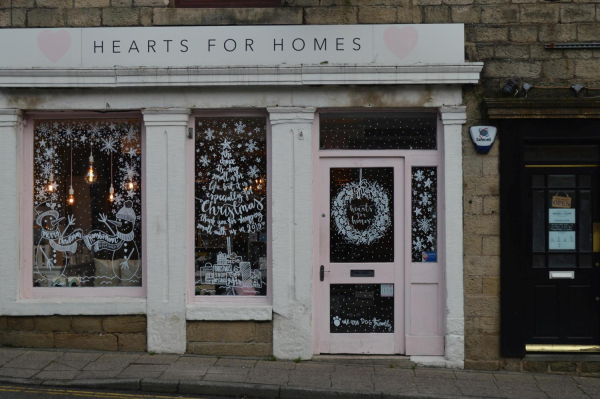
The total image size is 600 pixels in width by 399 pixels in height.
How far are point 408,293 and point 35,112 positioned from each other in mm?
5163

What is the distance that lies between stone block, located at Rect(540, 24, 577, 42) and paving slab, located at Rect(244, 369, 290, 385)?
4965 mm

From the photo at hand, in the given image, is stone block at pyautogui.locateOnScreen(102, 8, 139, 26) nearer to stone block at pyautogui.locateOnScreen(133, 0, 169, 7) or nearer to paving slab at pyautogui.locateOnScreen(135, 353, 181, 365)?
stone block at pyautogui.locateOnScreen(133, 0, 169, 7)

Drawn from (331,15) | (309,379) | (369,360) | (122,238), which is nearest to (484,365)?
(369,360)

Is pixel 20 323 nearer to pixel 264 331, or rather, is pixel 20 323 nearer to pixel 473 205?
pixel 264 331

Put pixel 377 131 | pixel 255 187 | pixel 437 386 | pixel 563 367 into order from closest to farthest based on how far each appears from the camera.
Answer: pixel 437 386 < pixel 563 367 < pixel 377 131 < pixel 255 187

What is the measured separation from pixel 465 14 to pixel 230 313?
459 cm

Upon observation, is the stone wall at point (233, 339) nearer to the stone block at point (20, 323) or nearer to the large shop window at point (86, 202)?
the large shop window at point (86, 202)

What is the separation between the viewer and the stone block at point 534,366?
25.1ft

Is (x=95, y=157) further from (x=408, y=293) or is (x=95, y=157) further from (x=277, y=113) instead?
(x=408, y=293)

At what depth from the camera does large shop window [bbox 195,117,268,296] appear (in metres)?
8.15

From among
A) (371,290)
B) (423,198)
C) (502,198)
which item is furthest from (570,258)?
(371,290)

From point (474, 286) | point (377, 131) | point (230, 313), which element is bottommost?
point (230, 313)

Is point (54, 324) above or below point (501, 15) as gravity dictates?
below

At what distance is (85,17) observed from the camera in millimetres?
7973
